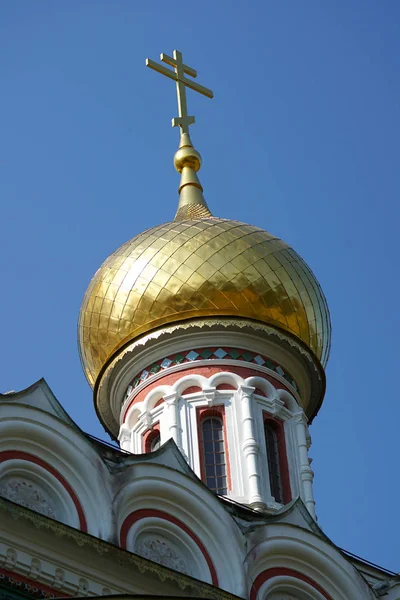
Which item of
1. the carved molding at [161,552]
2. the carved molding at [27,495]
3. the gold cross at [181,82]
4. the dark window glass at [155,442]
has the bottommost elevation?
the carved molding at [161,552]

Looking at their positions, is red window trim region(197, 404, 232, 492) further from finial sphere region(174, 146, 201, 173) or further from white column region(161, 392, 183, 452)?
finial sphere region(174, 146, 201, 173)

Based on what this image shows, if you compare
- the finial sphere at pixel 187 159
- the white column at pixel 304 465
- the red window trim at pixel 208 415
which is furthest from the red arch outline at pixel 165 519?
the finial sphere at pixel 187 159

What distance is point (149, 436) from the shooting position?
56.2ft

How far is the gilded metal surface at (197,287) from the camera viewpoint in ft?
55.9

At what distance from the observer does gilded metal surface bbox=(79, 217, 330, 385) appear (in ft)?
55.9

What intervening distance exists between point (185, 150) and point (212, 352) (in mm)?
3738

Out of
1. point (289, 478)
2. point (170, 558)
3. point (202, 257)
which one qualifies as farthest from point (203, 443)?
point (170, 558)

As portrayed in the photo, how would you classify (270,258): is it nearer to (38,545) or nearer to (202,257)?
(202,257)

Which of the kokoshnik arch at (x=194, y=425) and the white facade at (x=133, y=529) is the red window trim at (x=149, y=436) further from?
the white facade at (x=133, y=529)

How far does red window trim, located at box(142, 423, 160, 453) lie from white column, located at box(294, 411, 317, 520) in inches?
55.9

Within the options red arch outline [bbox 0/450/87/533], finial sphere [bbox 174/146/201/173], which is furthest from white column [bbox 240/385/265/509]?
finial sphere [bbox 174/146/201/173]

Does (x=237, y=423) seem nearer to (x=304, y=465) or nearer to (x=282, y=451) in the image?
(x=282, y=451)

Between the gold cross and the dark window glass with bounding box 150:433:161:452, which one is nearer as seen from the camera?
the dark window glass with bounding box 150:433:161:452

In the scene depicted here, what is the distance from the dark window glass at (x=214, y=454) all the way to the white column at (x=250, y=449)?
258mm
